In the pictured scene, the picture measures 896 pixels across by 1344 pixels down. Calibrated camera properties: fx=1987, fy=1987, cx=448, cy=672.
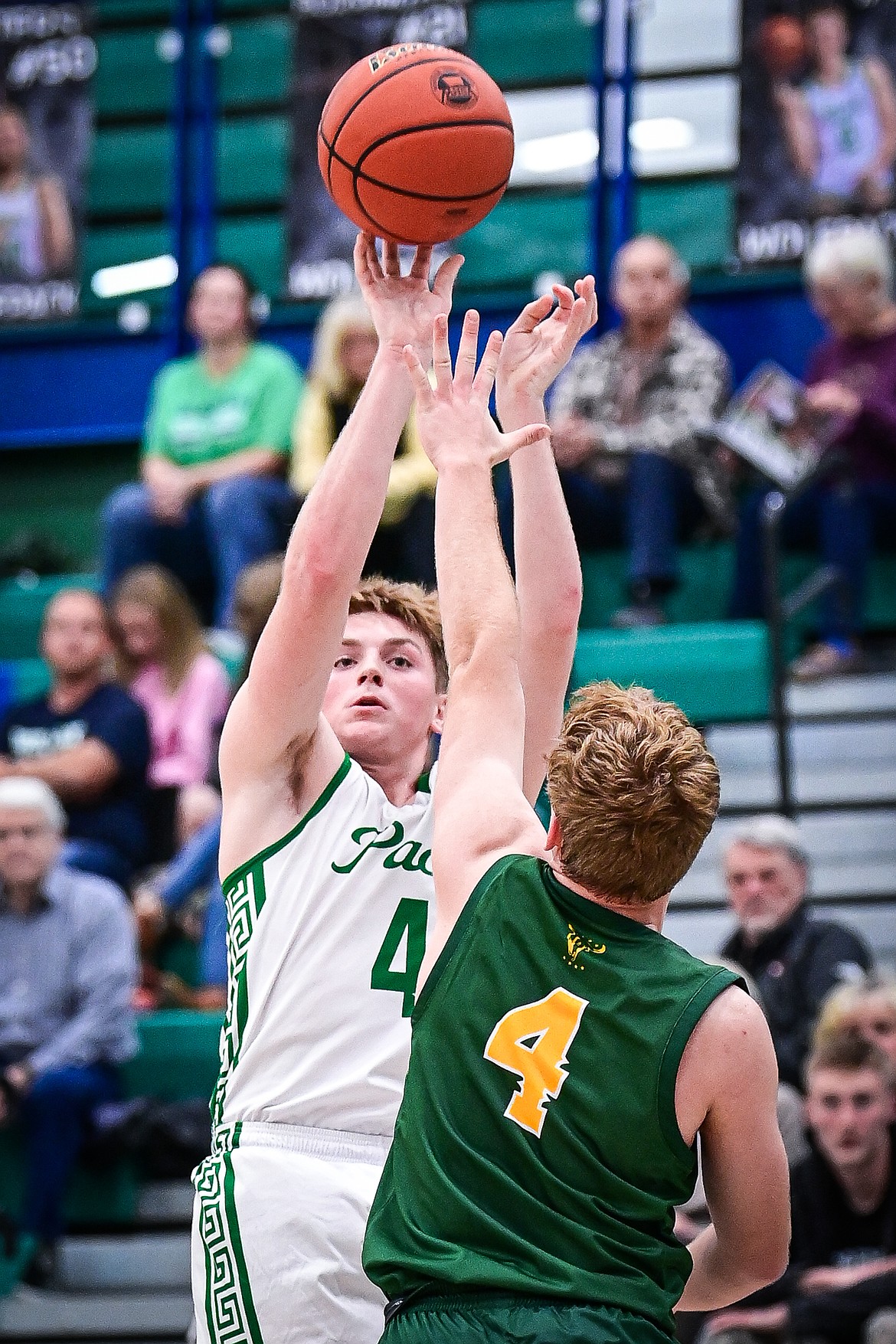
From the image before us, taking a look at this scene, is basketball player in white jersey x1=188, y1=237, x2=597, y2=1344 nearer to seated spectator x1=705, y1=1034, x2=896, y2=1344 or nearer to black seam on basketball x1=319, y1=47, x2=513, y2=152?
black seam on basketball x1=319, y1=47, x2=513, y2=152

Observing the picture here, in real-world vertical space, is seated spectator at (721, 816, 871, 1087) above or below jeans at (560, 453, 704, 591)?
below

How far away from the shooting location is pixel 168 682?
819cm

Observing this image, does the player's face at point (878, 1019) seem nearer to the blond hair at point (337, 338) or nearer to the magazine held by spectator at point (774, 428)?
the magazine held by spectator at point (774, 428)

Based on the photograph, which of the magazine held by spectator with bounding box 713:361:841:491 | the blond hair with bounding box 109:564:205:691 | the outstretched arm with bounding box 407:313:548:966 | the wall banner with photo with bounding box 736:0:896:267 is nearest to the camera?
the outstretched arm with bounding box 407:313:548:966

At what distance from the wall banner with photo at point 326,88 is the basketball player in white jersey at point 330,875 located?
7.22m

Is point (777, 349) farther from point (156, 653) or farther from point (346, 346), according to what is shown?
point (156, 653)

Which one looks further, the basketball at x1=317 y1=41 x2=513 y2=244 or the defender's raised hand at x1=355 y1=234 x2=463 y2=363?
the basketball at x1=317 y1=41 x2=513 y2=244

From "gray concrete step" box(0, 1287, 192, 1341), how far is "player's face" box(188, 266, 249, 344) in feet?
14.5

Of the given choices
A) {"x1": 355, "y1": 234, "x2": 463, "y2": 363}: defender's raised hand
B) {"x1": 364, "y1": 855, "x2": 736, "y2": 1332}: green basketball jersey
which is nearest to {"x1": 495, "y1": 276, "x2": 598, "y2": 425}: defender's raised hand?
{"x1": 355, "y1": 234, "x2": 463, "y2": 363}: defender's raised hand

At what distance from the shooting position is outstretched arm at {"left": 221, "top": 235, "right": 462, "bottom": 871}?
316cm

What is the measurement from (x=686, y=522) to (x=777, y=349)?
2084 millimetres

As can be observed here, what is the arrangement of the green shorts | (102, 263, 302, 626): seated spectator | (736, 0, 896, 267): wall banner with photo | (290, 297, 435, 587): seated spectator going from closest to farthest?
the green shorts
(290, 297, 435, 587): seated spectator
(102, 263, 302, 626): seated spectator
(736, 0, 896, 267): wall banner with photo

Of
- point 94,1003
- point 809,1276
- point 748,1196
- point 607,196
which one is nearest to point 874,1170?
point 809,1276

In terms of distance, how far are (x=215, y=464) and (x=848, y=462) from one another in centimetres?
277
